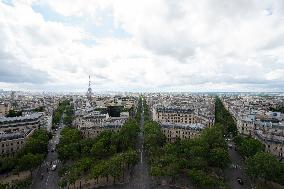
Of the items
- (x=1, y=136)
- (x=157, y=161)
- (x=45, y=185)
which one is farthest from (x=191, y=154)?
(x=1, y=136)

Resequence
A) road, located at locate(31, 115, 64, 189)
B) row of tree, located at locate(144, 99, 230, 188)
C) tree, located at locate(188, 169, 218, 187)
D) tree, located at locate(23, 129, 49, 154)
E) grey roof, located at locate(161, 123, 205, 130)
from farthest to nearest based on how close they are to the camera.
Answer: grey roof, located at locate(161, 123, 205, 130) < tree, located at locate(23, 129, 49, 154) < road, located at locate(31, 115, 64, 189) < row of tree, located at locate(144, 99, 230, 188) < tree, located at locate(188, 169, 218, 187)

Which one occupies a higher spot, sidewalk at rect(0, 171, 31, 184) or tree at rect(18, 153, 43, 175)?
tree at rect(18, 153, 43, 175)

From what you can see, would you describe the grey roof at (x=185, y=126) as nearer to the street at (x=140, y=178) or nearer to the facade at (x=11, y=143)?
the street at (x=140, y=178)

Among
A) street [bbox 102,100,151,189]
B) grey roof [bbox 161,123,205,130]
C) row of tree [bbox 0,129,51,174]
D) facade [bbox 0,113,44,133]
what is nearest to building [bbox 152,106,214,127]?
grey roof [bbox 161,123,205,130]

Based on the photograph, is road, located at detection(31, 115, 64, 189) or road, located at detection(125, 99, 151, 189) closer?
road, located at detection(125, 99, 151, 189)

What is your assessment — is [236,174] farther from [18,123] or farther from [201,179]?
[18,123]

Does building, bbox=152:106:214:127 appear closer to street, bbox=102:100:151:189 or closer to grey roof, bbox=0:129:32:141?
street, bbox=102:100:151:189

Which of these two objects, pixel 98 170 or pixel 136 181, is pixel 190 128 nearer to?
pixel 136 181
